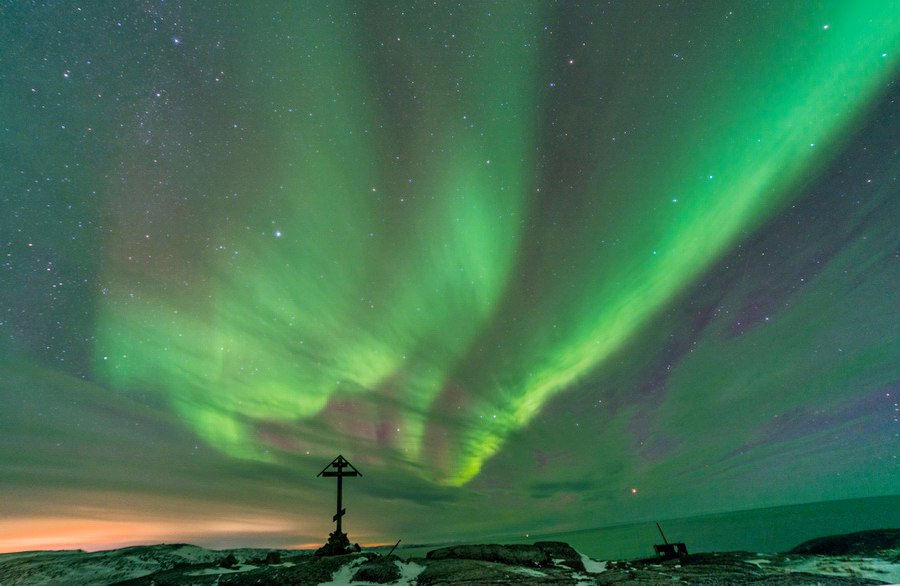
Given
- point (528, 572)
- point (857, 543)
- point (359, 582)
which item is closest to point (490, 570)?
point (528, 572)

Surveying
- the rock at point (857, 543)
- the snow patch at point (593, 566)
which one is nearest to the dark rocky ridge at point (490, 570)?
the snow patch at point (593, 566)

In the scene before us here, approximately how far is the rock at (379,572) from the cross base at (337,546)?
406 cm

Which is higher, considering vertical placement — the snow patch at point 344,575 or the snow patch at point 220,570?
the snow patch at point 220,570

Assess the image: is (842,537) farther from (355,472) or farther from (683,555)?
(355,472)

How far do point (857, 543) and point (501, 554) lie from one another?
29920 millimetres

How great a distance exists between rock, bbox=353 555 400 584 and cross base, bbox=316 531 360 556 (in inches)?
160

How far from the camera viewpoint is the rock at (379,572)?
18.4m

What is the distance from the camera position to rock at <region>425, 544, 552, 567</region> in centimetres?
2258

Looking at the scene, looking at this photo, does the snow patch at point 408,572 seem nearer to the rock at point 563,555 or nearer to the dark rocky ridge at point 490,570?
the dark rocky ridge at point 490,570

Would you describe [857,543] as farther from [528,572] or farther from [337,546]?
[337,546]

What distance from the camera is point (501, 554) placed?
923 inches

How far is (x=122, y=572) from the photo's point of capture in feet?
90.4

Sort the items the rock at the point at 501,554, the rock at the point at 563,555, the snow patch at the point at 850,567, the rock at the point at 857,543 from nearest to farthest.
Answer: the snow patch at the point at 850,567 < the rock at the point at 563,555 < the rock at the point at 501,554 < the rock at the point at 857,543

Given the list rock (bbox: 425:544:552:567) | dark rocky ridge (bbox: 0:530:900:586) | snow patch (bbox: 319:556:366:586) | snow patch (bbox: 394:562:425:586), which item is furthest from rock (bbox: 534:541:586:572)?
snow patch (bbox: 319:556:366:586)
